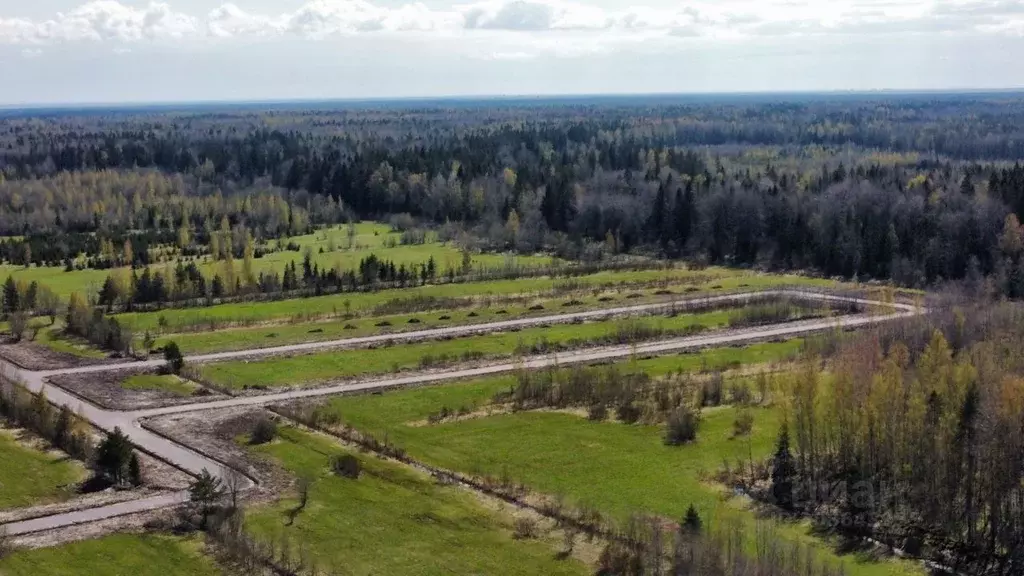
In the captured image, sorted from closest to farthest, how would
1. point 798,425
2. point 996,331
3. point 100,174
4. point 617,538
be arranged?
point 617,538 → point 798,425 → point 996,331 → point 100,174

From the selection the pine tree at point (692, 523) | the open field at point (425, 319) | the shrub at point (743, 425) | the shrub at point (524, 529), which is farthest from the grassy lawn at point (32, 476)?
the shrub at point (743, 425)

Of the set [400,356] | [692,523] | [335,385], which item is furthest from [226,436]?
[692,523]

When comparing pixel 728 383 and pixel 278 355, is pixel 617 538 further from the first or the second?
pixel 278 355

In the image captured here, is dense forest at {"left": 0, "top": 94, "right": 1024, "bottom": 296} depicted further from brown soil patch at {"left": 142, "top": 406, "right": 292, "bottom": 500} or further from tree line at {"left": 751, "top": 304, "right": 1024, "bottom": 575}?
brown soil patch at {"left": 142, "top": 406, "right": 292, "bottom": 500}

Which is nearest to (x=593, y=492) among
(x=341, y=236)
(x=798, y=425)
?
(x=798, y=425)

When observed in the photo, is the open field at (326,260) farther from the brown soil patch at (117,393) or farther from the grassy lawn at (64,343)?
the brown soil patch at (117,393)

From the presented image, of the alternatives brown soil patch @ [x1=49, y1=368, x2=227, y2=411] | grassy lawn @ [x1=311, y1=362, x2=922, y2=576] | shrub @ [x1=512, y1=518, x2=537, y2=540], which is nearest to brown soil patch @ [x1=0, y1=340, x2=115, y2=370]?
brown soil patch @ [x1=49, y1=368, x2=227, y2=411]

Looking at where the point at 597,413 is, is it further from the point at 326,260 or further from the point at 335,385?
the point at 326,260
